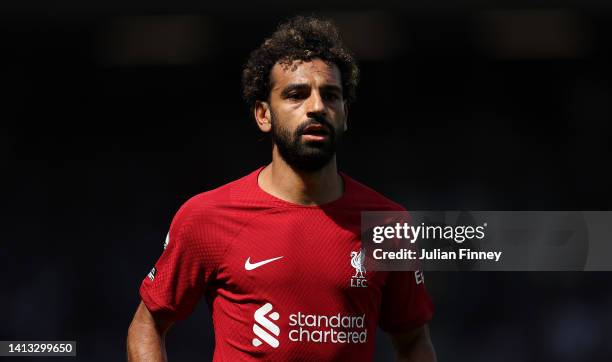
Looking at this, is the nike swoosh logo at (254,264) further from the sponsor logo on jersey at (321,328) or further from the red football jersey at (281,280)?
the sponsor logo on jersey at (321,328)

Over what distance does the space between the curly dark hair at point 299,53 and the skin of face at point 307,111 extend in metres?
0.04

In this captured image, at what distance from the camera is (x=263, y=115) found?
3270 millimetres

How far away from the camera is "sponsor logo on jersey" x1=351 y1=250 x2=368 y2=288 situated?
10.0 feet

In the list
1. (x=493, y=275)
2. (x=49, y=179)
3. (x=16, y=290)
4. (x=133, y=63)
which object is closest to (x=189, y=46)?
→ (x=133, y=63)

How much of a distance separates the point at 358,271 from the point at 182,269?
0.57 meters

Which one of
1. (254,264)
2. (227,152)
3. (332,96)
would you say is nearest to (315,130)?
(332,96)

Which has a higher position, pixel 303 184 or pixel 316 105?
pixel 316 105

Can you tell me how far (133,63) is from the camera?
7.18 metres

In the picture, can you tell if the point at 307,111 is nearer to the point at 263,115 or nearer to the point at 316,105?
the point at 316,105

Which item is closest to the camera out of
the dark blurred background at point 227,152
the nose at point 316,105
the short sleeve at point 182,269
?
the nose at point 316,105

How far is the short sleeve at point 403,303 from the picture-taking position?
320 cm

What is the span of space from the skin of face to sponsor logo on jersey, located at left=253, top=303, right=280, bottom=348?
0.47 m

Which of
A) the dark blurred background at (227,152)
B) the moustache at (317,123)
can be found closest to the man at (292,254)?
the moustache at (317,123)

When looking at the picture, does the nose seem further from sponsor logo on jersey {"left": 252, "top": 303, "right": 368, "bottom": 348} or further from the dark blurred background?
the dark blurred background
